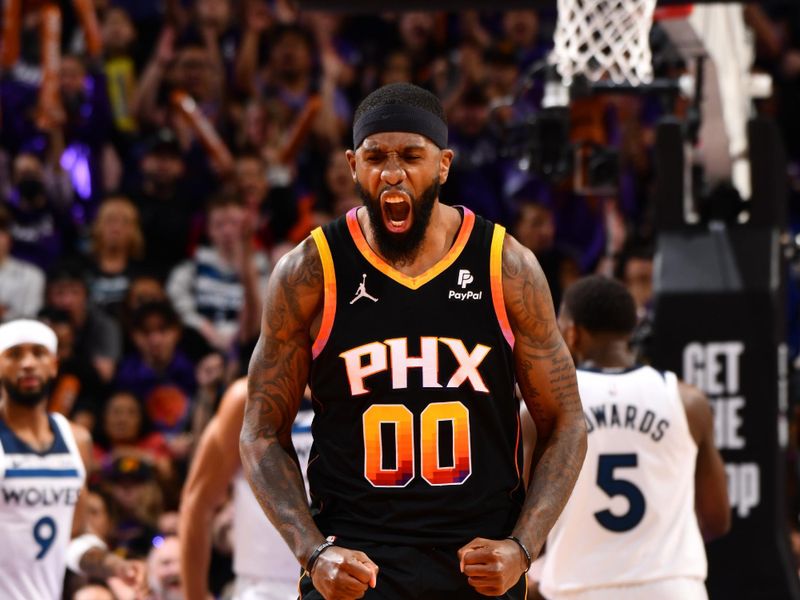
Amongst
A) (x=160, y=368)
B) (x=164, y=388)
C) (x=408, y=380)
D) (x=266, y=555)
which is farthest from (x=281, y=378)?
(x=160, y=368)

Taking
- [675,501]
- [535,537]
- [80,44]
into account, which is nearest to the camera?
[535,537]

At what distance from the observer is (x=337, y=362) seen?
375 cm

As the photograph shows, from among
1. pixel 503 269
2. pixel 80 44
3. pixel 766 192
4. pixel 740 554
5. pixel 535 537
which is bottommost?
pixel 740 554

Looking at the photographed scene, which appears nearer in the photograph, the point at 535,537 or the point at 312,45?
the point at 535,537

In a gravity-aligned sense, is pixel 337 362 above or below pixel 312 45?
below

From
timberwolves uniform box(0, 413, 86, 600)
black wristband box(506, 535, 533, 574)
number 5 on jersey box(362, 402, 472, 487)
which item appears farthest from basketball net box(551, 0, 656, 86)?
black wristband box(506, 535, 533, 574)

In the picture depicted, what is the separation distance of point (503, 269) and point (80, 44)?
8.71 metres

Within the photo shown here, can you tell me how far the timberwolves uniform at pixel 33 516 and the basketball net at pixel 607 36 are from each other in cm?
286

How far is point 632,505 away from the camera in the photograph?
202 inches

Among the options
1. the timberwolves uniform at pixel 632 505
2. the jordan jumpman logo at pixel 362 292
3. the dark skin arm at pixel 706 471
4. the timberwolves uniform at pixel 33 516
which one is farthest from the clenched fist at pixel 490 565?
the timberwolves uniform at pixel 33 516

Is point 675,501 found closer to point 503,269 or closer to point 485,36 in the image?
point 503,269

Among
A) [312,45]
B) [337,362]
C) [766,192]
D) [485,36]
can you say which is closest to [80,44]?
[312,45]

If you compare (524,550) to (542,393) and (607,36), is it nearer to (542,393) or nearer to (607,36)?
(542,393)

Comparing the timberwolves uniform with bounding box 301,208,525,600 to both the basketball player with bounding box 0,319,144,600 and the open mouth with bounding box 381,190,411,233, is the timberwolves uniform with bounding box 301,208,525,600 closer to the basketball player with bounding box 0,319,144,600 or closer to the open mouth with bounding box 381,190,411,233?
the open mouth with bounding box 381,190,411,233
